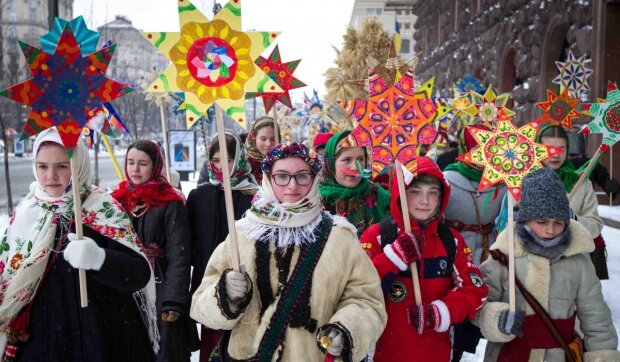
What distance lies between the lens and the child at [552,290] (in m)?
2.89

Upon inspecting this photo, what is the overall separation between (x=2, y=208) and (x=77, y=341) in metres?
12.4

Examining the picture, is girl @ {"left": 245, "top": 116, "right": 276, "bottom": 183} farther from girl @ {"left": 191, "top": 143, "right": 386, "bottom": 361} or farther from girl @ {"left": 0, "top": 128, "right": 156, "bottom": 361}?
girl @ {"left": 191, "top": 143, "right": 386, "bottom": 361}

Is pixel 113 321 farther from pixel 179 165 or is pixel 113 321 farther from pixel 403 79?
pixel 179 165

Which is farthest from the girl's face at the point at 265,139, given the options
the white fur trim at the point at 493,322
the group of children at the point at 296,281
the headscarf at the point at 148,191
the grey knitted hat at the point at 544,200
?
the white fur trim at the point at 493,322

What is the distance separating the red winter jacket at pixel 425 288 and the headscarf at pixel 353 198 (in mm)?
967

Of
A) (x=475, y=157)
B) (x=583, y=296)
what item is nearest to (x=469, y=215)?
(x=475, y=157)

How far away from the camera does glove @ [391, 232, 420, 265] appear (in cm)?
281

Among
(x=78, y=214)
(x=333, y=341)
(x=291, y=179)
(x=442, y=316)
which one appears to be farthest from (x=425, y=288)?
(x=78, y=214)

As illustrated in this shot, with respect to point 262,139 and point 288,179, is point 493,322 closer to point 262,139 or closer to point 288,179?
point 288,179

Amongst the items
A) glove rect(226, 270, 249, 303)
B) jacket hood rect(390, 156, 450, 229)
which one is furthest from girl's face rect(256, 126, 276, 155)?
glove rect(226, 270, 249, 303)

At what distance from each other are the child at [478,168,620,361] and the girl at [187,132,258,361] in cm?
171

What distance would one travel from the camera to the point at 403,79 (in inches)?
122

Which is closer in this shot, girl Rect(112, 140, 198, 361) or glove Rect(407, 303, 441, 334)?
glove Rect(407, 303, 441, 334)

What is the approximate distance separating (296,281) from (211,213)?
1.48 meters
